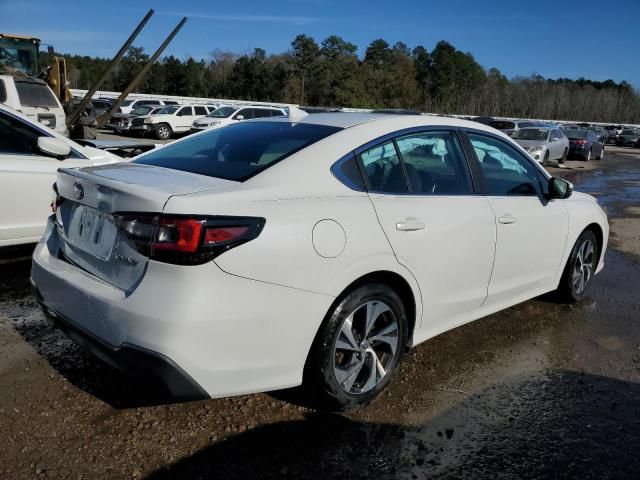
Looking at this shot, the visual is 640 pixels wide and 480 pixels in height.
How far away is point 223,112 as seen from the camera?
2527cm

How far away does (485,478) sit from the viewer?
102 inches

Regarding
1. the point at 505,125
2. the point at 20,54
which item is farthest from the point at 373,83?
the point at 20,54

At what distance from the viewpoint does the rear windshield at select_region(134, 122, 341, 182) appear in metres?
2.97

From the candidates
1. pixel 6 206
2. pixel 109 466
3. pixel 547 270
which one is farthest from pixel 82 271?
pixel 547 270

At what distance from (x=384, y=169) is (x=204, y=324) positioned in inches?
56.1

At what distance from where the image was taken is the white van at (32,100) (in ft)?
42.5

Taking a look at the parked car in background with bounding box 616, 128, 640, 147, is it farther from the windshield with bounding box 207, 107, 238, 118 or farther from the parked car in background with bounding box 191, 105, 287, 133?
the windshield with bounding box 207, 107, 238, 118

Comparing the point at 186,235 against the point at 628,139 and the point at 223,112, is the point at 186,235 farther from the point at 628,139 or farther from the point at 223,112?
the point at 628,139

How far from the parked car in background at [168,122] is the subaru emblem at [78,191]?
22997mm

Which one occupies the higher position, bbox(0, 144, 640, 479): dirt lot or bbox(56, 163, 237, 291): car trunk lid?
bbox(56, 163, 237, 291): car trunk lid

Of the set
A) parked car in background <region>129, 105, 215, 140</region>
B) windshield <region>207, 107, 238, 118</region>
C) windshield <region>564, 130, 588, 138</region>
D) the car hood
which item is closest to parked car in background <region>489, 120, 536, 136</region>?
windshield <region>564, 130, 588, 138</region>

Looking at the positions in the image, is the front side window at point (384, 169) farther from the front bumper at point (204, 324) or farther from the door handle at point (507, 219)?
the door handle at point (507, 219)

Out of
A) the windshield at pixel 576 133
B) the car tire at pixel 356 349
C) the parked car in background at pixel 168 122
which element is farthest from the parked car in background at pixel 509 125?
the car tire at pixel 356 349

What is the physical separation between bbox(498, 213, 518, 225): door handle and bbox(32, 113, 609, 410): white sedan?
12mm
